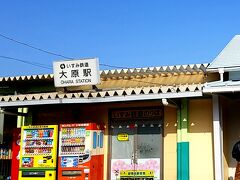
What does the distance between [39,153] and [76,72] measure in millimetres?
2297

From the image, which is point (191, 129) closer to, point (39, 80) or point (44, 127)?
point (44, 127)

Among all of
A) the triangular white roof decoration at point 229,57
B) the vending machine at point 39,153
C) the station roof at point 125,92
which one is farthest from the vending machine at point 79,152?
the triangular white roof decoration at point 229,57

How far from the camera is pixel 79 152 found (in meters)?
10.5

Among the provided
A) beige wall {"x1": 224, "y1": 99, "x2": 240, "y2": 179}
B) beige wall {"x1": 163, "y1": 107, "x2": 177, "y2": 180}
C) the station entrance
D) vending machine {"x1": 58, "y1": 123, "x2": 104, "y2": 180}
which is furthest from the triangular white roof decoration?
vending machine {"x1": 58, "y1": 123, "x2": 104, "y2": 180}

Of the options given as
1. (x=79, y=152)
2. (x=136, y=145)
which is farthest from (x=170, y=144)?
(x=79, y=152)

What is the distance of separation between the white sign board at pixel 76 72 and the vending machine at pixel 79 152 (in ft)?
4.03

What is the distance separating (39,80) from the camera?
1265 centimetres

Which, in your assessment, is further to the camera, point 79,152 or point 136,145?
point 136,145

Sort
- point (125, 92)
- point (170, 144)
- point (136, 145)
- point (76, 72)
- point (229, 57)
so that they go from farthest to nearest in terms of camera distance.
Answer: point (76, 72), point (136, 145), point (170, 144), point (229, 57), point (125, 92)

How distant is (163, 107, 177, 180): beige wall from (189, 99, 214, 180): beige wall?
0.47 meters

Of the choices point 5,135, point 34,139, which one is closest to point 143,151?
point 34,139

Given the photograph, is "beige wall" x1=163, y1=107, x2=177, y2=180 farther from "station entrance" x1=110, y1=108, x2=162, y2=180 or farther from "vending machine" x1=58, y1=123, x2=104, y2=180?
"vending machine" x1=58, y1=123, x2=104, y2=180

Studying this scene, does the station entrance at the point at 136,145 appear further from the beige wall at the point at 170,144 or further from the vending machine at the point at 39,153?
the vending machine at the point at 39,153

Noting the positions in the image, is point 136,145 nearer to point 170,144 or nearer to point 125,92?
point 170,144
